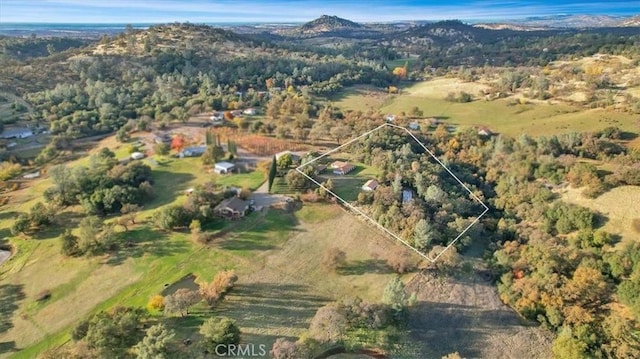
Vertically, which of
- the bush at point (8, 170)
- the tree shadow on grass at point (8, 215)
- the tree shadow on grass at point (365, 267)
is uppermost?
the bush at point (8, 170)

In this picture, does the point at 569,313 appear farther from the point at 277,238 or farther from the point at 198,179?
the point at 198,179

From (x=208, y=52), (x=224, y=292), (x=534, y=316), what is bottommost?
(x=534, y=316)

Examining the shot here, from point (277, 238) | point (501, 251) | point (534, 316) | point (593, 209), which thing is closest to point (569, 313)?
point (534, 316)

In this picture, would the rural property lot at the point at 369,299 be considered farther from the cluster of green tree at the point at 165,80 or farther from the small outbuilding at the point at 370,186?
the cluster of green tree at the point at 165,80

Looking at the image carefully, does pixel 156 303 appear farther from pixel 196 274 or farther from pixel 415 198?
pixel 415 198

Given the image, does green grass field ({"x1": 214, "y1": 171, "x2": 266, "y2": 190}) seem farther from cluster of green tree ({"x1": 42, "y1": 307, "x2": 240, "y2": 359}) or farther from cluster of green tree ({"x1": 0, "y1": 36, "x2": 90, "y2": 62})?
cluster of green tree ({"x1": 0, "y1": 36, "x2": 90, "y2": 62})

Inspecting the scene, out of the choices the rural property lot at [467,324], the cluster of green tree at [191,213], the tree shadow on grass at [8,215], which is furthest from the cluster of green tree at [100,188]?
the rural property lot at [467,324]
